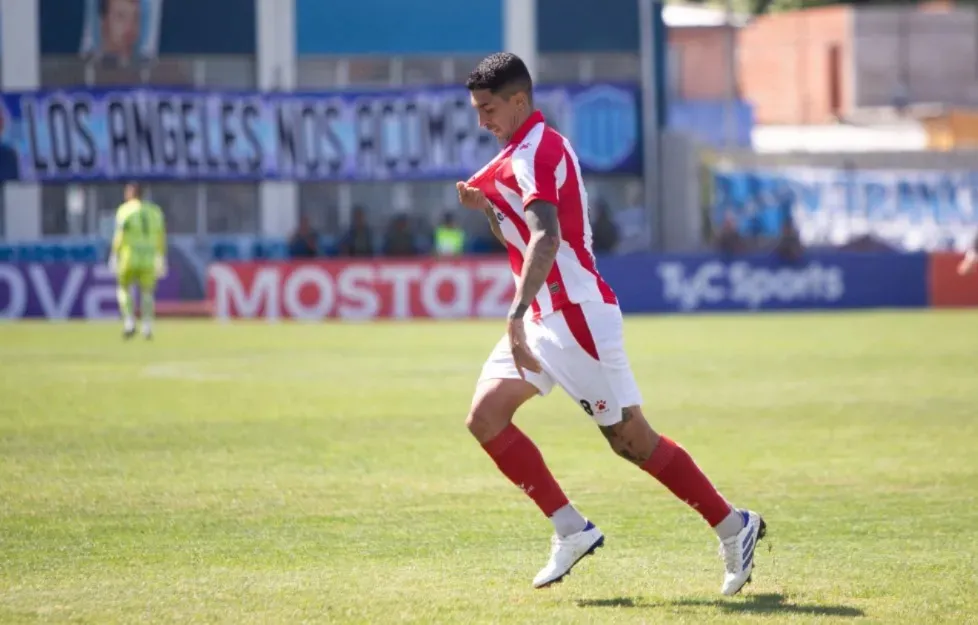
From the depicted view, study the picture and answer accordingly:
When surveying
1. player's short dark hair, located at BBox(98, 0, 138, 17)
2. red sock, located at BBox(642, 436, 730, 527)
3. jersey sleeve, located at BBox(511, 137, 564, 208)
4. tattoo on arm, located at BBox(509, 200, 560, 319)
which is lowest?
red sock, located at BBox(642, 436, 730, 527)

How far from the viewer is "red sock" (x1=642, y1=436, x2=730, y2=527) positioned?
23.1 ft

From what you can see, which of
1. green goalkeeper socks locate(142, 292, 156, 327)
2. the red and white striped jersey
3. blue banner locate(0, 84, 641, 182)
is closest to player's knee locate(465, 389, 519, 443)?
the red and white striped jersey

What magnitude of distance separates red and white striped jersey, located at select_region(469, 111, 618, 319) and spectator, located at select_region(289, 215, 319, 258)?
27.3 m

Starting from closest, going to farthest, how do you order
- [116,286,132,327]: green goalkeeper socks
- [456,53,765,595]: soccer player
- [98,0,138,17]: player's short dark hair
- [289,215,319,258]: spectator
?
[456,53,765,595]: soccer player, [116,286,132,327]: green goalkeeper socks, [289,215,319,258]: spectator, [98,0,138,17]: player's short dark hair

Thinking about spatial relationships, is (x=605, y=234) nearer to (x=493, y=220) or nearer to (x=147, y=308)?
(x=147, y=308)

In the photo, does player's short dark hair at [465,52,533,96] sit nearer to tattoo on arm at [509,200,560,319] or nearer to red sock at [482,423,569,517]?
tattoo on arm at [509,200,560,319]

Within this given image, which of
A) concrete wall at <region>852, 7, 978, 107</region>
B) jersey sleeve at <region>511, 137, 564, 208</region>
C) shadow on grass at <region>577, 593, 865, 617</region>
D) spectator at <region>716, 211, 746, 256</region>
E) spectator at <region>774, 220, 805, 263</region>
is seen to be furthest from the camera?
concrete wall at <region>852, 7, 978, 107</region>

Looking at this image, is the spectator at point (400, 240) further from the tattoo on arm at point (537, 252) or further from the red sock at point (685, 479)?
the tattoo on arm at point (537, 252)

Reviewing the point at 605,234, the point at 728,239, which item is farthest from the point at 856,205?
the point at 605,234

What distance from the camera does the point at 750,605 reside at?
6.74 meters

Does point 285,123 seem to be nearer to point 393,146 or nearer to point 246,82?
point 393,146

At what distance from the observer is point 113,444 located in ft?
40.4

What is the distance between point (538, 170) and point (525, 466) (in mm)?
A: 1240

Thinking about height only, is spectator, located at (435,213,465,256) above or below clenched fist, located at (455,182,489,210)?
below
